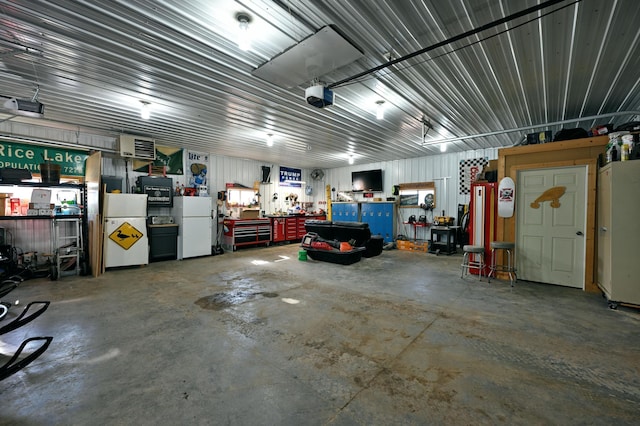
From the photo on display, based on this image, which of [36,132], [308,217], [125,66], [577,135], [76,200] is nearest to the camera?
[125,66]

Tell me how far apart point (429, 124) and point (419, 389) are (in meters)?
4.90

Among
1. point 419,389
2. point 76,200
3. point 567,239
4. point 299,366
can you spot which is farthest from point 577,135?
point 76,200

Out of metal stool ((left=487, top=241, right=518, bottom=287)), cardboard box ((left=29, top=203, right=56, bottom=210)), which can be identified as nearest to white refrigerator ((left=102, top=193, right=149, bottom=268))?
cardboard box ((left=29, top=203, right=56, bottom=210))

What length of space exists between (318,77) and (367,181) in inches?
264

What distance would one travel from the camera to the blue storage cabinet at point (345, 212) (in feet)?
31.3

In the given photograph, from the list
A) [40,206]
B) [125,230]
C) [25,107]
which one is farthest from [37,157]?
[25,107]

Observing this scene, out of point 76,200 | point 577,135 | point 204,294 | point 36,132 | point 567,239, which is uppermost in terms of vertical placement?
point 36,132

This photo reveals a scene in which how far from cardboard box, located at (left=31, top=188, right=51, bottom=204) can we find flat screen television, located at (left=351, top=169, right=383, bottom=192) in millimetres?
8323

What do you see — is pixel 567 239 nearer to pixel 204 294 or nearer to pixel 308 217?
pixel 204 294

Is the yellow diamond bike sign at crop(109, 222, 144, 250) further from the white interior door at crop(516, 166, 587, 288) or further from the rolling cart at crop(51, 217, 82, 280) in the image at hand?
the white interior door at crop(516, 166, 587, 288)

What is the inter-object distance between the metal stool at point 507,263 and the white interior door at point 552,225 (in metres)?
0.12

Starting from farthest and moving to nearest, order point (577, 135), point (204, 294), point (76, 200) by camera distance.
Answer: point (76, 200) → point (577, 135) → point (204, 294)

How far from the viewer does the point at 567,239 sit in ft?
13.9

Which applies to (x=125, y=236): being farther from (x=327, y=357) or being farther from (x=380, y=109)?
(x=380, y=109)
